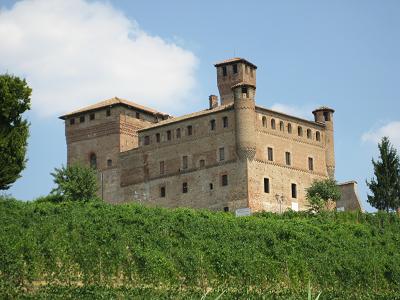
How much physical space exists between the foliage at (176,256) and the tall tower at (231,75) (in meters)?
21.2

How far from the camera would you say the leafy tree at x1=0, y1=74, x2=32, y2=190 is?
108 feet

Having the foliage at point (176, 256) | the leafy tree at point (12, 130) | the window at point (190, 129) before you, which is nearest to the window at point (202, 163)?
the window at point (190, 129)

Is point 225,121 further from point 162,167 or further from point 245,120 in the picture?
point 162,167

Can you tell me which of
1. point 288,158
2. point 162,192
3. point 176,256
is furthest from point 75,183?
point 176,256

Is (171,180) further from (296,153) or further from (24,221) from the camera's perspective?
(24,221)

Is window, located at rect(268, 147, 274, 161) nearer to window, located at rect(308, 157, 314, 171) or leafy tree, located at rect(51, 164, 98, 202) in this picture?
window, located at rect(308, 157, 314, 171)

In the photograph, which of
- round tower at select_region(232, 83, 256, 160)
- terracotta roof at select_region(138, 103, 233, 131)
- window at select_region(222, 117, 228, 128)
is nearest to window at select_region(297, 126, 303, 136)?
round tower at select_region(232, 83, 256, 160)

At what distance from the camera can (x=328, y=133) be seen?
57062mm

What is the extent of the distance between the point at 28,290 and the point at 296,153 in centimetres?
3466

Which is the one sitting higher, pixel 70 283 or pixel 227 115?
pixel 227 115

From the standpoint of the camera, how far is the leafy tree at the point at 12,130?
33031mm

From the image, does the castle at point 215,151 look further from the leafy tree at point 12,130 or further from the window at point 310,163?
the leafy tree at point 12,130

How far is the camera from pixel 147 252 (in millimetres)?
26531

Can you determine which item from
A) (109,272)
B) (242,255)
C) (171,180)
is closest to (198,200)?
(171,180)
